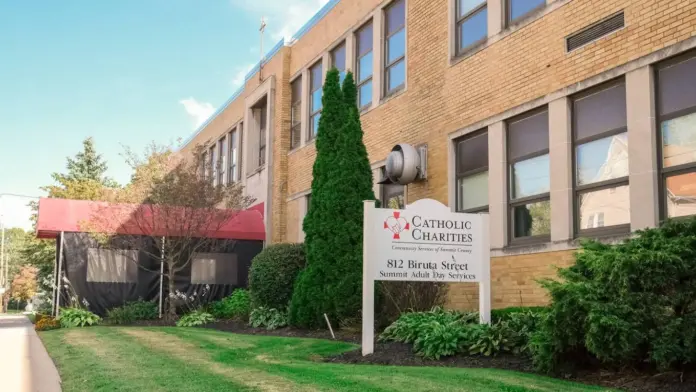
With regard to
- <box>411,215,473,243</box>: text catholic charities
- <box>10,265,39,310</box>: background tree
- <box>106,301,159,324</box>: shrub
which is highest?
<box>411,215,473,243</box>: text catholic charities

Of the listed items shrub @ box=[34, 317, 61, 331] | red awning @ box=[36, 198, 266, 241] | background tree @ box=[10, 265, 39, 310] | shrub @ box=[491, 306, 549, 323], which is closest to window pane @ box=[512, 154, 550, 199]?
shrub @ box=[491, 306, 549, 323]

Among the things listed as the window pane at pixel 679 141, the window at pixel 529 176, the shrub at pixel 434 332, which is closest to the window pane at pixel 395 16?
the window at pixel 529 176

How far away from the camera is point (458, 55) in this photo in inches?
564

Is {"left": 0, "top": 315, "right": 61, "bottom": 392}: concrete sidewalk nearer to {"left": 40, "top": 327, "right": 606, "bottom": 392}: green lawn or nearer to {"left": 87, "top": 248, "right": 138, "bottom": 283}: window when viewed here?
{"left": 40, "top": 327, "right": 606, "bottom": 392}: green lawn

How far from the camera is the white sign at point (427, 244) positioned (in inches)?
406

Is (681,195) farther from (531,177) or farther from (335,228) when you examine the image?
(335,228)

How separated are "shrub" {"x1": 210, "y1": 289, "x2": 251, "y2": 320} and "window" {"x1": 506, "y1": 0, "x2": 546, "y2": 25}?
10.2 meters

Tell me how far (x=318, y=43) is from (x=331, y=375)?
15.2m

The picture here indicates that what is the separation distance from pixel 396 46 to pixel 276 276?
598 cm

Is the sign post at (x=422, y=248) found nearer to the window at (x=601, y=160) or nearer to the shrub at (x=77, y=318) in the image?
the window at (x=601, y=160)

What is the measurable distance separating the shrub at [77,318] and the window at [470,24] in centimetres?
1167

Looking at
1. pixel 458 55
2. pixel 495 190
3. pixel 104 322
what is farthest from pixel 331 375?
pixel 104 322

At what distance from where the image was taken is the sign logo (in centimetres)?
1040

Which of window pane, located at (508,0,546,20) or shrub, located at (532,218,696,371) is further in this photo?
window pane, located at (508,0,546,20)
